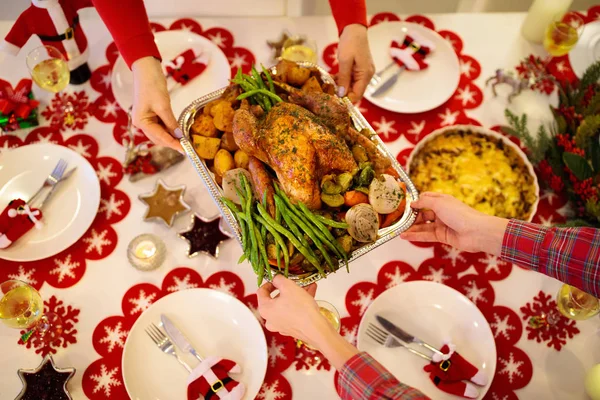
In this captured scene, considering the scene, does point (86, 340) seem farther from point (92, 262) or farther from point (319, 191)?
point (319, 191)

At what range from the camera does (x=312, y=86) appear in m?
1.93

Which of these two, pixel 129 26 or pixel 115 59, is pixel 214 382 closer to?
pixel 129 26

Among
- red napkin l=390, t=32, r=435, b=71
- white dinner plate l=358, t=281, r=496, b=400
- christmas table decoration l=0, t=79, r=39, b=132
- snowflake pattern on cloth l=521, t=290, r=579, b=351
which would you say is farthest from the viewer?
red napkin l=390, t=32, r=435, b=71

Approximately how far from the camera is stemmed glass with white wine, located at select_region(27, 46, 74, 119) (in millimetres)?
2156

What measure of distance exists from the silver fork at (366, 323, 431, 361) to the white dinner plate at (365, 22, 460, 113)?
1152mm

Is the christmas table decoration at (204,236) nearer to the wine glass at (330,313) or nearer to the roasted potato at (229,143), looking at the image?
the roasted potato at (229,143)

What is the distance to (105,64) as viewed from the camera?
8.18 feet

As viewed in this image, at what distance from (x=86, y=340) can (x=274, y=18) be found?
2011 mm

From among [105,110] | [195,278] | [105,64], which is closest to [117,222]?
[195,278]

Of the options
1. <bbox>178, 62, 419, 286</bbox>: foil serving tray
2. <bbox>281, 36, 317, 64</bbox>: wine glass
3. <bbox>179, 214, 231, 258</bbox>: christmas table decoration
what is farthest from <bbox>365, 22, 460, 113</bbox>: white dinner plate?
<bbox>179, 214, 231, 258</bbox>: christmas table decoration

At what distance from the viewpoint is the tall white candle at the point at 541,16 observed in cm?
254

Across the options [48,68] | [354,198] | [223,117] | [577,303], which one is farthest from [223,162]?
[577,303]

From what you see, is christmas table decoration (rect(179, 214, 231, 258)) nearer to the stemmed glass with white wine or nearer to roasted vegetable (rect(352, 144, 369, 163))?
roasted vegetable (rect(352, 144, 369, 163))

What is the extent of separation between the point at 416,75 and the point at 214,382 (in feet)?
6.20
